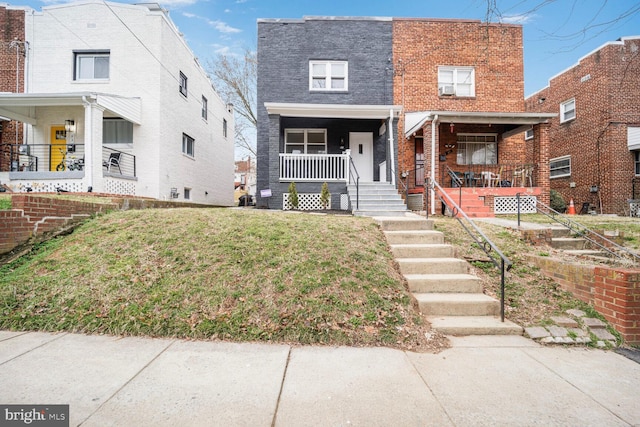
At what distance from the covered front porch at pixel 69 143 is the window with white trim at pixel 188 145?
271 cm

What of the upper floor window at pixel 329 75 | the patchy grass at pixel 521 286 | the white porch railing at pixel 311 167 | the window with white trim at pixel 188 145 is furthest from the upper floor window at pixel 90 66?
the patchy grass at pixel 521 286

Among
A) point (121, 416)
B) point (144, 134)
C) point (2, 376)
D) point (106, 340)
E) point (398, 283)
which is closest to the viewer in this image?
point (121, 416)

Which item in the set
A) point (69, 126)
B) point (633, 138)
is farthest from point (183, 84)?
point (633, 138)

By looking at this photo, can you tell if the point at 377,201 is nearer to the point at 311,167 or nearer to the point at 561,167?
the point at 311,167

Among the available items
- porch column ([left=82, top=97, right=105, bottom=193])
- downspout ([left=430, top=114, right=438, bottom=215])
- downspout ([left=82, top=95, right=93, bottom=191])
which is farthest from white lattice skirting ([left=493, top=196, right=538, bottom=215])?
downspout ([left=82, top=95, right=93, bottom=191])

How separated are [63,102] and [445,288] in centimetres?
1299

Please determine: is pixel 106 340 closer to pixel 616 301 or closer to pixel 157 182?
pixel 616 301

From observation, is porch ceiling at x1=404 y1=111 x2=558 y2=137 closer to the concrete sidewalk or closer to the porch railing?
the concrete sidewalk

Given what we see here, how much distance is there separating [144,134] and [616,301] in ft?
45.6

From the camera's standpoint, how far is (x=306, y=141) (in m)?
13.4

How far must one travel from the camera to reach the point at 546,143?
11.2 m

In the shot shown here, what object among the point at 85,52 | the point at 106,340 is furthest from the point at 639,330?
the point at 85,52

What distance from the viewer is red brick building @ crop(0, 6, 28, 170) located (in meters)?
12.3

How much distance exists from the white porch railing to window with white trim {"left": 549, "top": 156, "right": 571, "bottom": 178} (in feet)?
47.1
